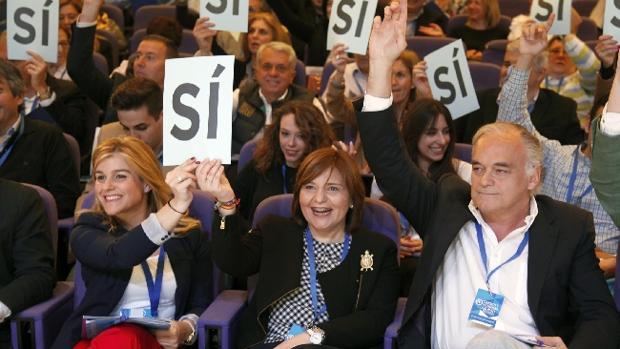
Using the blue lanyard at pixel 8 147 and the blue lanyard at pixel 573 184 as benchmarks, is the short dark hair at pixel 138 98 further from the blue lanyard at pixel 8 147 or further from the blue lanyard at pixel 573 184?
the blue lanyard at pixel 573 184

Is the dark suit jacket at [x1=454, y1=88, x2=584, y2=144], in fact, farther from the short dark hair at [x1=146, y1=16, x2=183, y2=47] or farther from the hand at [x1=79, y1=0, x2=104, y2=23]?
the short dark hair at [x1=146, y1=16, x2=183, y2=47]

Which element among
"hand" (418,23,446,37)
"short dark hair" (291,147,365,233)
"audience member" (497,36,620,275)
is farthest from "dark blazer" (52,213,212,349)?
"hand" (418,23,446,37)

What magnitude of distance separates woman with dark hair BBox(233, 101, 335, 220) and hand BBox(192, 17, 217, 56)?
42.3 inches

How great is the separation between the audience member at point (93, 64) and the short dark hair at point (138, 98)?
2.15 ft

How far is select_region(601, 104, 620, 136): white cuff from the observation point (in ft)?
8.25

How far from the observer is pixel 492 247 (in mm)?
3340

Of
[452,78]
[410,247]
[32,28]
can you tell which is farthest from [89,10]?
[410,247]

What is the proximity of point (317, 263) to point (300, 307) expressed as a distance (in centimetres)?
17

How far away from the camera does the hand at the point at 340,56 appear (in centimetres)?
521

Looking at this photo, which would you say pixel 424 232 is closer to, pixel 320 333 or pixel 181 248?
pixel 320 333

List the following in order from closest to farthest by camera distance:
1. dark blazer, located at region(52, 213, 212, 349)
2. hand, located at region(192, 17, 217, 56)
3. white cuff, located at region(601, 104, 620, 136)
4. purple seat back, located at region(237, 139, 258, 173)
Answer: white cuff, located at region(601, 104, 620, 136), dark blazer, located at region(52, 213, 212, 349), purple seat back, located at region(237, 139, 258, 173), hand, located at region(192, 17, 217, 56)

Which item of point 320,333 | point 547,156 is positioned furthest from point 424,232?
point 547,156

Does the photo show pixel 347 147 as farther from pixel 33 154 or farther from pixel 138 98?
pixel 33 154

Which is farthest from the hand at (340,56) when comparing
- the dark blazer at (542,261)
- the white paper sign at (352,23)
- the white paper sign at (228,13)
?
the dark blazer at (542,261)
